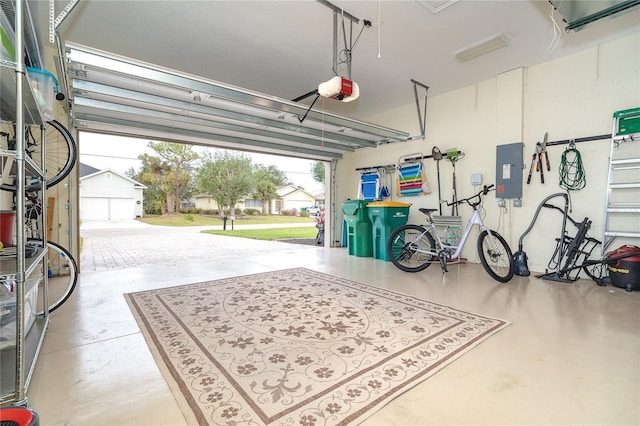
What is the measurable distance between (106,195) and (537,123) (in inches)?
904

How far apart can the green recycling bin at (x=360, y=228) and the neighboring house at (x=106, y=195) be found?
769 inches

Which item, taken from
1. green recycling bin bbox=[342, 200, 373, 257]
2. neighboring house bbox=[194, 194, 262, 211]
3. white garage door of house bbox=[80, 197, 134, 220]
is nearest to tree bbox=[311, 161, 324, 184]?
neighboring house bbox=[194, 194, 262, 211]

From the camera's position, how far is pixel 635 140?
3.54m

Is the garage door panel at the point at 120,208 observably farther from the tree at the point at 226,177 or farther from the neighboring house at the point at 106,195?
the tree at the point at 226,177

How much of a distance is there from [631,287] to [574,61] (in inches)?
119

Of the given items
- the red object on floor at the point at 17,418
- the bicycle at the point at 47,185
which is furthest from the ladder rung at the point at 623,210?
the bicycle at the point at 47,185

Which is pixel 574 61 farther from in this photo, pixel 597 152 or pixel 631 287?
pixel 631 287

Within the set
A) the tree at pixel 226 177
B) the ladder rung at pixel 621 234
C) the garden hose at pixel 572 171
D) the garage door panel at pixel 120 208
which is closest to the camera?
Result: the ladder rung at pixel 621 234

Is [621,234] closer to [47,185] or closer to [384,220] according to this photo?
[384,220]

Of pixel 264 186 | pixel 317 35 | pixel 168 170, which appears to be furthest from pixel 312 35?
pixel 168 170

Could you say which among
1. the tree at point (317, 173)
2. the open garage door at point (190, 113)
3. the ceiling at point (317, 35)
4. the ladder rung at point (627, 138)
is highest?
the tree at point (317, 173)

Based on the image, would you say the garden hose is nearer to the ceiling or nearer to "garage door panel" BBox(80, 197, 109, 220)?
the ceiling

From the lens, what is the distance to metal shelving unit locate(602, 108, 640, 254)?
3512mm

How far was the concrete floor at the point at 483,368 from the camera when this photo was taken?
1.34m
